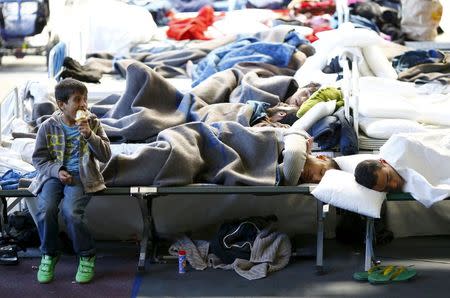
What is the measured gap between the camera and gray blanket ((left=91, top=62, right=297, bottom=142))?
19.7ft

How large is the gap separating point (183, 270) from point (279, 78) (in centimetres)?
164

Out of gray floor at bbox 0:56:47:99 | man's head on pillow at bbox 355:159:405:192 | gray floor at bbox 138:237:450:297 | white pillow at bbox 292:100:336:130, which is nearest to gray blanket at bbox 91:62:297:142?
white pillow at bbox 292:100:336:130

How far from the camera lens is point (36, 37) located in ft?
35.6

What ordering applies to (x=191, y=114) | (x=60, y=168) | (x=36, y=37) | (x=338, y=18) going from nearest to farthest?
(x=60, y=168) < (x=191, y=114) < (x=338, y=18) < (x=36, y=37)

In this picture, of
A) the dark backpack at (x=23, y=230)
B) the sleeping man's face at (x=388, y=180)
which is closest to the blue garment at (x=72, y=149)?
the dark backpack at (x=23, y=230)

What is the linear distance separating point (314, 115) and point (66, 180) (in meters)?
1.43

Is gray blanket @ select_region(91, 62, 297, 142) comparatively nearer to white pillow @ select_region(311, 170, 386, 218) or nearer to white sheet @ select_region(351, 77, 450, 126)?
white sheet @ select_region(351, 77, 450, 126)

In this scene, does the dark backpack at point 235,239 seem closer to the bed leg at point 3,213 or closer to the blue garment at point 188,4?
the bed leg at point 3,213

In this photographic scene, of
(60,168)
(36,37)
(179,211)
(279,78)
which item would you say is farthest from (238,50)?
(36,37)

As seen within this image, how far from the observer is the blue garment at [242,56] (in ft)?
23.7

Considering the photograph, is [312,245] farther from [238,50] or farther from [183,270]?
[238,50]

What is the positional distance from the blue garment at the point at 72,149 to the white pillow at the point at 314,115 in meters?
1.24

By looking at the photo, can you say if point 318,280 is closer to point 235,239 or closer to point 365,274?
point 365,274

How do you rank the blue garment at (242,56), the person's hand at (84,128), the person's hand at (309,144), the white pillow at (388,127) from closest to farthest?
1. the person's hand at (84,128)
2. the person's hand at (309,144)
3. the white pillow at (388,127)
4. the blue garment at (242,56)
